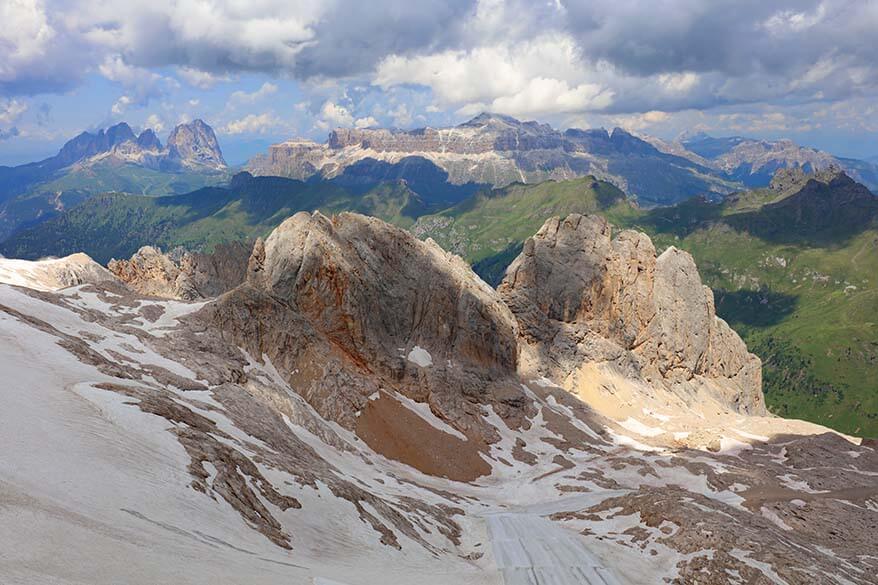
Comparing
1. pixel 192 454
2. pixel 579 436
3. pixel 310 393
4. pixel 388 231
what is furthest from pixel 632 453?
pixel 192 454

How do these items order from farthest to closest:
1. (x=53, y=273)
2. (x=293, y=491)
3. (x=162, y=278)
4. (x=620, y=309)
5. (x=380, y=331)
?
(x=162, y=278)
(x=620, y=309)
(x=53, y=273)
(x=380, y=331)
(x=293, y=491)

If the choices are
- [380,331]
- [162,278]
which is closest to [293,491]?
[380,331]

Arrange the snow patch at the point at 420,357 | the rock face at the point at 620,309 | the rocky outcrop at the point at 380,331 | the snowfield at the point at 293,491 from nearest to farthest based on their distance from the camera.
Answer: the snowfield at the point at 293,491 < the rocky outcrop at the point at 380,331 < the snow patch at the point at 420,357 < the rock face at the point at 620,309

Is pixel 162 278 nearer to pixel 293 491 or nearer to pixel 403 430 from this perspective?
pixel 403 430

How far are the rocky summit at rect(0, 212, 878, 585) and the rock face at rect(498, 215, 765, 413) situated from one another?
0.70 m

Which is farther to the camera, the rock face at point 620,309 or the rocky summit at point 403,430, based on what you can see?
the rock face at point 620,309

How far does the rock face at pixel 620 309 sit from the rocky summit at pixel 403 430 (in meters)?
0.70

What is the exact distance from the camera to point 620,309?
570 ft

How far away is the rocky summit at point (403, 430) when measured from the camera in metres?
35.2

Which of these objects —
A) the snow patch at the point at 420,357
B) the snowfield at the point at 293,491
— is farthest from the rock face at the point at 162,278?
the snow patch at the point at 420,357

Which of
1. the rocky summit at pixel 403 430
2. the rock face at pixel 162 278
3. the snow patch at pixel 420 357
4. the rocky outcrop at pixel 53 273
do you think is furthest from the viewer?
the rock face at pixel 162 278

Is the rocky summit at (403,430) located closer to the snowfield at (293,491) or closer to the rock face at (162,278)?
the snowfield at (293,491)

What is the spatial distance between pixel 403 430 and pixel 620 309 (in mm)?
89860

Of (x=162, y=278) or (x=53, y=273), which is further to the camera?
(x=162, y=278)
